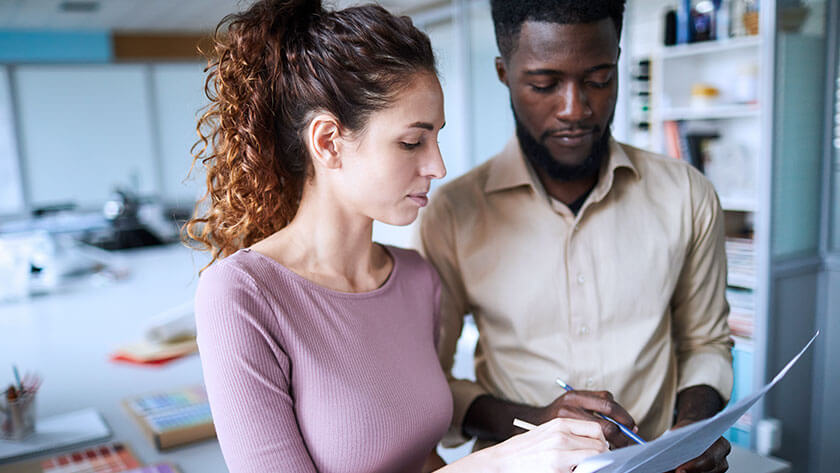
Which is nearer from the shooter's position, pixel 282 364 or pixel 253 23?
pixel 282 364

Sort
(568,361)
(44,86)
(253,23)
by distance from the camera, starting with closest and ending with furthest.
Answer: (253,23), (568,361), (44,86)

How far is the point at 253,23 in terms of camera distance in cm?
117

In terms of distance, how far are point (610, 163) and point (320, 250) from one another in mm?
628

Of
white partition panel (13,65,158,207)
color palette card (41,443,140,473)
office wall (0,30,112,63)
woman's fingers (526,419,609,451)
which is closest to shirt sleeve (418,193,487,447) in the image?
woman's fingers (526,419,609,451)

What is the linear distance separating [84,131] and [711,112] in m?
7.63

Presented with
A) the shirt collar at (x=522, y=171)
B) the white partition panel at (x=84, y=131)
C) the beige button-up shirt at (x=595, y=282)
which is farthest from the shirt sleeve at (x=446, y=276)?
the white partition panel at (x=84, y=131)

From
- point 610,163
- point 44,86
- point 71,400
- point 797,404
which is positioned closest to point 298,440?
point 610,163

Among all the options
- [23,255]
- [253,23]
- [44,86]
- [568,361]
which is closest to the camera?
[253,23]

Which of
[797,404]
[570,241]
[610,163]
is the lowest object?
[797,404]

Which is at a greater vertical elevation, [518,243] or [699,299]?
[518,243]

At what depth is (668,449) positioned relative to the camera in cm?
86

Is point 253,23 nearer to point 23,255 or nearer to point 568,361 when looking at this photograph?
point 568,361

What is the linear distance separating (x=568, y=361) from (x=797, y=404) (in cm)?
210

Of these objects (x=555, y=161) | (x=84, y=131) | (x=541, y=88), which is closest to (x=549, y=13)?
(x=541, y=88)
